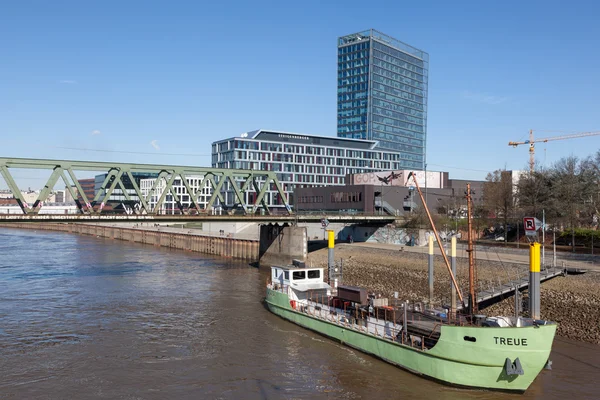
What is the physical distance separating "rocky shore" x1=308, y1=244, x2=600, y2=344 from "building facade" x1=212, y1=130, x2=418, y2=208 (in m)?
65.6

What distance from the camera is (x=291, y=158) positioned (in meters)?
135

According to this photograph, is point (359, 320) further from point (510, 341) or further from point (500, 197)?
point (500, 197)

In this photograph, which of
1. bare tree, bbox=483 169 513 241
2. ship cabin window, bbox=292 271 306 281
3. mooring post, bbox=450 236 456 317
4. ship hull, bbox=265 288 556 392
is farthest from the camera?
bare tree, bbox=483 169 513 241

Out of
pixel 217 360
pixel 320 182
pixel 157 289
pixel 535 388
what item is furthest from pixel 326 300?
pixel 320 182

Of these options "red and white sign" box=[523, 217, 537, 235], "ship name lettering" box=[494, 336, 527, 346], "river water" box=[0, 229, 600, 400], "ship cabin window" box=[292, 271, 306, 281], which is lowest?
"river water" box=[0, 229, 600, 400]

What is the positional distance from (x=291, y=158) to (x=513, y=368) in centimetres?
11643

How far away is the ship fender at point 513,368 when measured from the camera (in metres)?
20.4

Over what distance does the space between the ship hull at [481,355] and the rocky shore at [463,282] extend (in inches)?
360

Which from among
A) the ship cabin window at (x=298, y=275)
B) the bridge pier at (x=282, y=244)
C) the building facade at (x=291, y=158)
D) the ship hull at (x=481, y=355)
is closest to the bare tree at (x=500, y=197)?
the bridge pier at (x=282, y=244)

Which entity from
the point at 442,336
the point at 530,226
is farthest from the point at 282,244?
the point at 442,336

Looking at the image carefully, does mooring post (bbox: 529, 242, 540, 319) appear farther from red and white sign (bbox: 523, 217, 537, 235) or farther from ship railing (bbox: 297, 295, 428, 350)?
ship railing (bbox: 297, 295, 428, 350)

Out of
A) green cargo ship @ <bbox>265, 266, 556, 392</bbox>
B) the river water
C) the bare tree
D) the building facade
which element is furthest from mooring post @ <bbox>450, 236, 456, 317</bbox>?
the building facade

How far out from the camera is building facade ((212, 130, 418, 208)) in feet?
421

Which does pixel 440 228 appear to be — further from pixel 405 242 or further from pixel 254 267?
pixel 254 267
